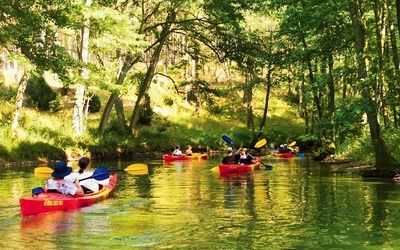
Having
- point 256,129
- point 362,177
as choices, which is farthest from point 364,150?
point 256,129

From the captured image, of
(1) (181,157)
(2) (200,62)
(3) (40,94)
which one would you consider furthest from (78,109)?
(3) (40,94)

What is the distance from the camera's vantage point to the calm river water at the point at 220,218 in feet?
26.6

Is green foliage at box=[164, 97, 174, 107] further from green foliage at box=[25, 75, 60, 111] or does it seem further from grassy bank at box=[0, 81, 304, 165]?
green foliage at box=[25, 75, 60, 111]

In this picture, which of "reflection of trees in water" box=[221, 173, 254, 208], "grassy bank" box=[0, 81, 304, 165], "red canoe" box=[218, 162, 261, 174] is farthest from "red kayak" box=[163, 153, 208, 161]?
"reflection of trees in water" box=[221, 173, 254, 208]

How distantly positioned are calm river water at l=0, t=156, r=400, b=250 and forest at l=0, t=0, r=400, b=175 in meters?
2.64

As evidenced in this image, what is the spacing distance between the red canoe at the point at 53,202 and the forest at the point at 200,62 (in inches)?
251

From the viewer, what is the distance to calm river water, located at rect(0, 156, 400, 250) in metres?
8.10

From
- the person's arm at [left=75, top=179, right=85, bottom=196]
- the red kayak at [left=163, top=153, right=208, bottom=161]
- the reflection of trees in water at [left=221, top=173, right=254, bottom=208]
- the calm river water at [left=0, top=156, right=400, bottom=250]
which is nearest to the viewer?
the calm river water at [left=0, top=156, right=400, bottom=250]

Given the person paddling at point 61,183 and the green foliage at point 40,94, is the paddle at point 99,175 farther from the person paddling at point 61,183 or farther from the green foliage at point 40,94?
the green foliage at point 40,94

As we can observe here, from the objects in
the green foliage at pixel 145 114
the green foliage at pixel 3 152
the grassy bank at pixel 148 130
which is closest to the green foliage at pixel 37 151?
the grassy bank at pixel 148 130

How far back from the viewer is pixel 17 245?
25.9ft

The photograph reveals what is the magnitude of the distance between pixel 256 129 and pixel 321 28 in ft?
82.0

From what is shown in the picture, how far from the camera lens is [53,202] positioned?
10.8 meters

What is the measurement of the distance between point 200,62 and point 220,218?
19.3m
